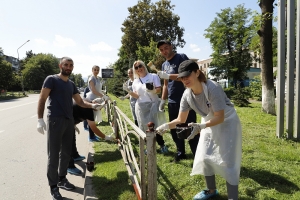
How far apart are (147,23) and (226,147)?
2904 centimetres

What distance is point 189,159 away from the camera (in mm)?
4102

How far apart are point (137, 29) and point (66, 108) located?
27.9m

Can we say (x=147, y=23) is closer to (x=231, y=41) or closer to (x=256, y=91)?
(x=231, y=41)

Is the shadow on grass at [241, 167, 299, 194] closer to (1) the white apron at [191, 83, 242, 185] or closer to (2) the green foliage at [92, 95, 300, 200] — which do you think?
(2) the green foliage at [92, 95, 300, 200]

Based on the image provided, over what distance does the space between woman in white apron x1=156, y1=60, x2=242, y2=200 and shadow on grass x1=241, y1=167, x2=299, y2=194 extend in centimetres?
100

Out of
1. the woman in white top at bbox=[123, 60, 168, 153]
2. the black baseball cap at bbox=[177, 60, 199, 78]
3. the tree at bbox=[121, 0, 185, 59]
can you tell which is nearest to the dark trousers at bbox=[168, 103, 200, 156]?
the woman in white top at bbox=[123, 60, 168, 153]

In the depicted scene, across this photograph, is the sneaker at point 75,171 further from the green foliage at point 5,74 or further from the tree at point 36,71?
the tree at point 36,71

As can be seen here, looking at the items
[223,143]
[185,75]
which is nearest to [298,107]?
[223,143]

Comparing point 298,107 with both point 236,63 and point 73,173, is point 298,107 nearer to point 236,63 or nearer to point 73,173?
point 73,173

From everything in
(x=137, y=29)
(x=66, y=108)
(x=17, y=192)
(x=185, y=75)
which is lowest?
(x=17, y=192)

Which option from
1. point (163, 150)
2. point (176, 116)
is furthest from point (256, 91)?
point (176, 116)

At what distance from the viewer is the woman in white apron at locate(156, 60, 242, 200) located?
230 cm

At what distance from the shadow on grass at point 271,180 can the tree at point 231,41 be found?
29.1m

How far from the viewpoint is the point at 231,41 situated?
32.2 meters
